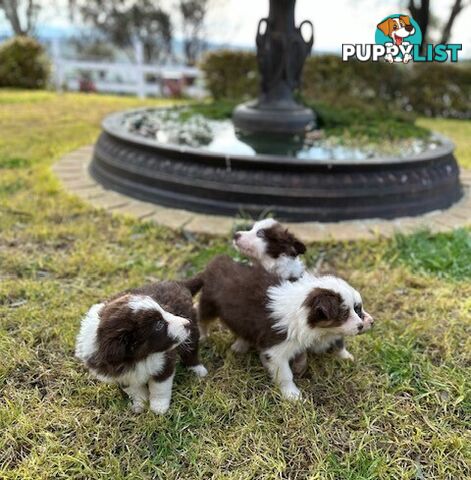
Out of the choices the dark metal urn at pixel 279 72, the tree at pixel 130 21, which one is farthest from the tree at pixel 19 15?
the dark metal urn at pixel 279 72

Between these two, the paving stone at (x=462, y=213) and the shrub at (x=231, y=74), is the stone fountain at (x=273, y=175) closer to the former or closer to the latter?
the paving stone at (x=462, y=213)

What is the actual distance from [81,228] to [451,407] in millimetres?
3308

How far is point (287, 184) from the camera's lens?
4.57 meters

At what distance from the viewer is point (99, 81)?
17078 millimetres

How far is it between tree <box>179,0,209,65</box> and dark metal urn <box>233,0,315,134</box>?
22817 millimetres

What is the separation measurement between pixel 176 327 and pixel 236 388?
0.60 metres

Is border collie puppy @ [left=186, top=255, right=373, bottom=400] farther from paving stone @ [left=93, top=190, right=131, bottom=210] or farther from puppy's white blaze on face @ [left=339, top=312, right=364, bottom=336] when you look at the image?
paving stone @ [left=93, top=190, right=131, bottom=210]

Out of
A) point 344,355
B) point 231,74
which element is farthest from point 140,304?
point 231,74

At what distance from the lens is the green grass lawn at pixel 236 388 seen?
7.21 feet

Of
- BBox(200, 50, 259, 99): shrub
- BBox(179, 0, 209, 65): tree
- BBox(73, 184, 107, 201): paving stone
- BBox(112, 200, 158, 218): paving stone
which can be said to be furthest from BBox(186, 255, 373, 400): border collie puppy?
BBox(179, 0, 209, 65): tree

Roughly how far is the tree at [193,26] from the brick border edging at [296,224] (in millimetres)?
24589

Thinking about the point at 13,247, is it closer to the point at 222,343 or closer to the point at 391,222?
the point at 222,343

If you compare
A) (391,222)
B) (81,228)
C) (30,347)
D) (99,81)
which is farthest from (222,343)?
(99,81)

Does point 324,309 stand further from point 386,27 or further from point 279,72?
point 386,27
